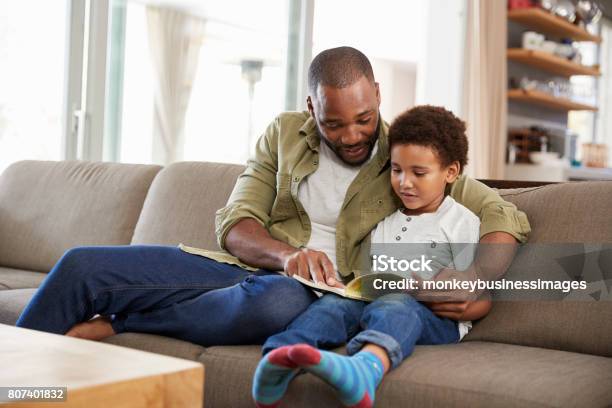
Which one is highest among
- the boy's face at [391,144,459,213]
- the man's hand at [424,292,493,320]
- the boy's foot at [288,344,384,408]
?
the boy's face at [391,144,459,213]

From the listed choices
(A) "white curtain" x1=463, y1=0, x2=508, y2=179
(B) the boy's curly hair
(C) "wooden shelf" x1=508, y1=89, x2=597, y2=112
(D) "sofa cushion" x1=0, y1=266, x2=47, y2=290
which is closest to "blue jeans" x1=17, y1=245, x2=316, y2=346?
(B) the boy's curly hair

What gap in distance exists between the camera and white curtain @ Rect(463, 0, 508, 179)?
569 centimetres

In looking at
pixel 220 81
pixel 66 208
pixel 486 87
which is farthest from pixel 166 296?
pixel 486 87

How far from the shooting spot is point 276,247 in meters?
2.00

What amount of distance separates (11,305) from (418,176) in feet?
3.84

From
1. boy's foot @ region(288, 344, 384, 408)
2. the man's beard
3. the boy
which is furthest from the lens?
the man's beard

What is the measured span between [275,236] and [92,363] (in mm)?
922

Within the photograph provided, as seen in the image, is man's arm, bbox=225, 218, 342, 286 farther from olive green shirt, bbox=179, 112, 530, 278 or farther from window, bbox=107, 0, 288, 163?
window, bbox=107, 0, 288, 163

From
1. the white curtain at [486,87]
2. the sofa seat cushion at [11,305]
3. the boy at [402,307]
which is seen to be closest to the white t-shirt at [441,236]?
the boy at [402,307]

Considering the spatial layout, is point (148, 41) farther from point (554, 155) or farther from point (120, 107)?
point (554, 155)

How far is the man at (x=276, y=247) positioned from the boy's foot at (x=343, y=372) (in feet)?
1.16

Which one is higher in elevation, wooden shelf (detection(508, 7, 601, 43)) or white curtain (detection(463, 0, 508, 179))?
wooden shelf (detection(508, 7, 601, 43))

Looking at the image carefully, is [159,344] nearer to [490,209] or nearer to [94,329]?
[94,329]

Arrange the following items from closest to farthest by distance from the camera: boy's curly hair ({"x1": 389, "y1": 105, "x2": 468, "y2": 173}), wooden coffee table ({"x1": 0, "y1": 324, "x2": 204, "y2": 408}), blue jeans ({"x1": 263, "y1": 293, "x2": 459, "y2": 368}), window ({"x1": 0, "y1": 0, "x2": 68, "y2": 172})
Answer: wooden coffee table ({"x1": 0, "y1": 324, "x2": 204, "y2": 408}) → blue jeans ({"x1": 263, "y1": 293, "x2": 459, "y2": 368}) → boy's curly hair ({"x1": 389, "y1": 105, "x2": 468, "y2": 173}) → window ({"x1": 0, "y1": 0, "x2": 68, "y2": 172})
